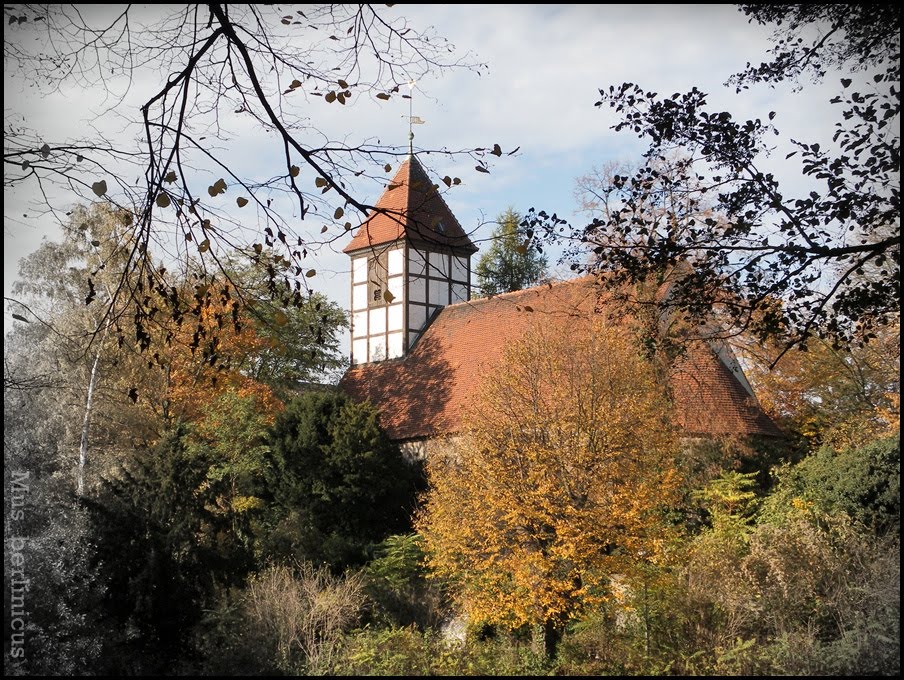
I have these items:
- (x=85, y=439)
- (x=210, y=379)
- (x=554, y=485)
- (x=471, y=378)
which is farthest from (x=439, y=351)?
(x=554, y=485)

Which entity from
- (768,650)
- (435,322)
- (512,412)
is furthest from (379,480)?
(768,650)

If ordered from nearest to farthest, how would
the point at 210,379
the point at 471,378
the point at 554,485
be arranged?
the point at 554,485, the point at 210,379, the point at 471,378

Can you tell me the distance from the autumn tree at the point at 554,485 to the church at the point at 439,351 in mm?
2800

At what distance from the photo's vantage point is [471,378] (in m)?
24.2

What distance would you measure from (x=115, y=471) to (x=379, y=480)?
5.84 meters

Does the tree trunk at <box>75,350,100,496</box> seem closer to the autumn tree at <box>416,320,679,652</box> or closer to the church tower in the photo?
the autumn tree at <box>416,320,679,652</box>

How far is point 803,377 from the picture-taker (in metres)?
21.4

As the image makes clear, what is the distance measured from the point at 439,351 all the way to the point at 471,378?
86.5 inches

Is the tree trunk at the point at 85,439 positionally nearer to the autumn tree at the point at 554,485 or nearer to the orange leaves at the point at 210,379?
the orange leaves at the point at 210,379

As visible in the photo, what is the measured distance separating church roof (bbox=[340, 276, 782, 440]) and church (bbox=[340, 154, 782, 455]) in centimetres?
3

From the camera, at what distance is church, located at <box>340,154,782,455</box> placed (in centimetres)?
2012

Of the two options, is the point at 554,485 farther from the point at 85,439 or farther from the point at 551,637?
the point at 85,439

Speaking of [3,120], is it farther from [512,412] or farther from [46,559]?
[512,412]

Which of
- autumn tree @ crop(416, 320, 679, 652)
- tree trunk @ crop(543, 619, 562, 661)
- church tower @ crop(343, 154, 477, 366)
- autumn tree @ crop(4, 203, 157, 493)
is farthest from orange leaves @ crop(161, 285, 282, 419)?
tree trunk @ crop(543, 619, 562, 661)
